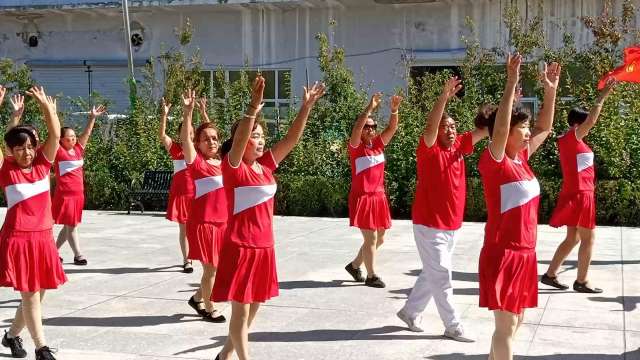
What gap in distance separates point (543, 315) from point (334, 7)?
16.9 meters

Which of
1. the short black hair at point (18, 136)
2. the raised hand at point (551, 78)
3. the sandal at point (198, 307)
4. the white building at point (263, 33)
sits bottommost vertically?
the sandal at point (198, 307)

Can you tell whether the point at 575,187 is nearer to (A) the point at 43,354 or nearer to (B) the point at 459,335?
(B) the point at 459,335

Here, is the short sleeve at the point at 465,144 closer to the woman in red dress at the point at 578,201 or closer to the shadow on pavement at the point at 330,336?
the shadow on pavement at the point at 330,336

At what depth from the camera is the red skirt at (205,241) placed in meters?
6.67

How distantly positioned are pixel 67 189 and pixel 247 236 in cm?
510

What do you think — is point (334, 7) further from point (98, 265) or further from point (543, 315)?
point (543, 315)

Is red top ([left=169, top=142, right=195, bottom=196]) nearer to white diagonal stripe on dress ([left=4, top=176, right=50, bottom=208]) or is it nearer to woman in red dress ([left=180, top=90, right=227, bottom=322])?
woman in red dress ([left=180, top=90, right=227, bottom=322])

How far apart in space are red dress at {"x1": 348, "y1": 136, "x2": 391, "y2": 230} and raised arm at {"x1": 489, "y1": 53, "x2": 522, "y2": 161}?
11.1 ft

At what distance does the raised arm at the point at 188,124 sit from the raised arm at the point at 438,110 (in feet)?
5.69

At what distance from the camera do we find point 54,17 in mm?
24922

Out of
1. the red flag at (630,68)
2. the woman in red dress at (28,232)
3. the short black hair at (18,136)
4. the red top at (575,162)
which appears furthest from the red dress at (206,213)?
the red flag at (630,68)

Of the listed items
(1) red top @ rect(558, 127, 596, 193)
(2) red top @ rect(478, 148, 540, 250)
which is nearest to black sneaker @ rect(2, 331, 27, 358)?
(2) red top @ rect(478, 148, 540, 250)

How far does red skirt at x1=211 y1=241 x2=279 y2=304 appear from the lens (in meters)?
4.75

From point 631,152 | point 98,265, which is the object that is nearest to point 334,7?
point 631,152
